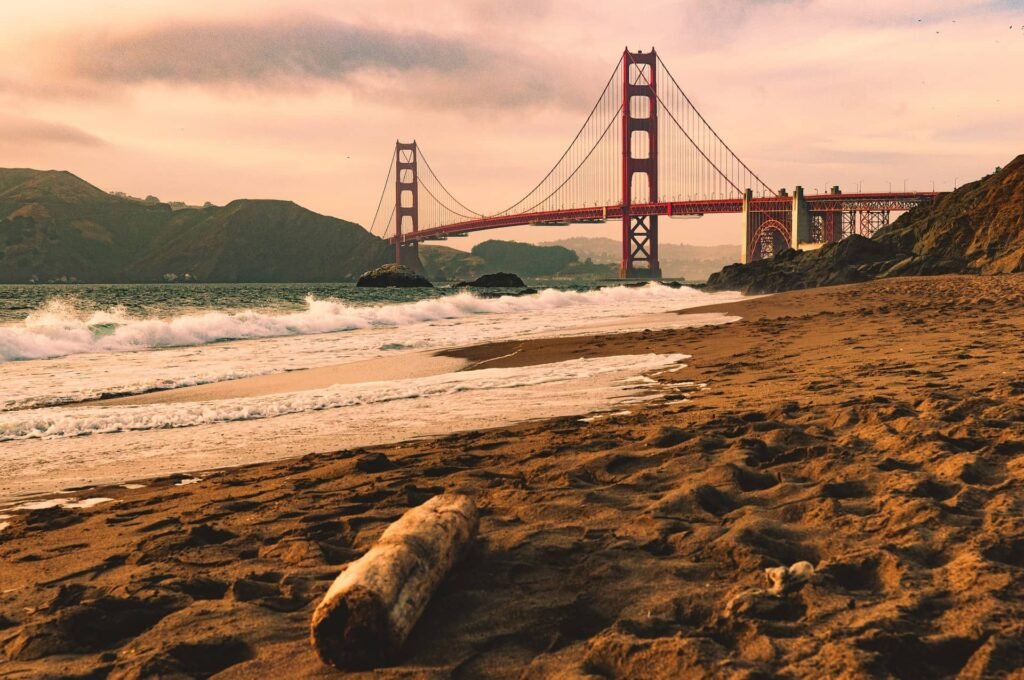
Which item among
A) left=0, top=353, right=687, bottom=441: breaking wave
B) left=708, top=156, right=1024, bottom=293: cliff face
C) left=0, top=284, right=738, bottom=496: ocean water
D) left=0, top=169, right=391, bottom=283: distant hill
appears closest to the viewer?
left=0, top=284, right=738, bottom=496: ocean water

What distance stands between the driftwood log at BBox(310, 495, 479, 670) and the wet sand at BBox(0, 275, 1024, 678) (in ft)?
0.25

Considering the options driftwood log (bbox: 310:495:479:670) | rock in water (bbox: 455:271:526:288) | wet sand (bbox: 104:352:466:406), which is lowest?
wet sand (bbox: 104:352:466:406)

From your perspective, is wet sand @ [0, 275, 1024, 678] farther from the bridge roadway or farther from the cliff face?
the bridge roadway

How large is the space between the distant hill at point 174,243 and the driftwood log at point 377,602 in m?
123

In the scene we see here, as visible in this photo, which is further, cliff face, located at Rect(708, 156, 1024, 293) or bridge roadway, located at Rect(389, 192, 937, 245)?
bridge roadway, located at Rect(389, 192, 937, 245)

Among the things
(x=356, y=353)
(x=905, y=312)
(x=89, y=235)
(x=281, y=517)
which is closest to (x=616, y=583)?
(x=281, y=517)

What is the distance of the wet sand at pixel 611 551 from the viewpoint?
236 centimetres

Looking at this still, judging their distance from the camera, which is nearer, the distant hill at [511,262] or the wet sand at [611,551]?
the wet sand at [611,551]

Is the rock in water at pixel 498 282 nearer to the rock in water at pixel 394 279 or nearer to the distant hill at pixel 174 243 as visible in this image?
the rock in water at pixel 394 279

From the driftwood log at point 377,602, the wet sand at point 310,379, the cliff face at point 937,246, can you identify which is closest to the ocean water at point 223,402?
the wet sand at point 310,379

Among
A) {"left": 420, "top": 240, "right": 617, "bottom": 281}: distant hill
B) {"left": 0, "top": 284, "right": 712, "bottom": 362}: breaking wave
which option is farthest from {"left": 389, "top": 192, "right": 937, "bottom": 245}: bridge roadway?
{"left": 420, "top": 240, "right": 617, "bottom": 281}: distant hill

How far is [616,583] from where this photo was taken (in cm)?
283

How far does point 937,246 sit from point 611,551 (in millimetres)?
35425

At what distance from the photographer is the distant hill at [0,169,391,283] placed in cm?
13050
